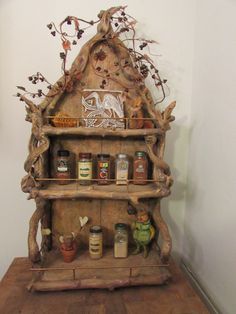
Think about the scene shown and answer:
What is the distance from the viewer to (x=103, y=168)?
1002 millimetres

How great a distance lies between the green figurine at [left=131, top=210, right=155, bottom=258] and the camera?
40.0 inches

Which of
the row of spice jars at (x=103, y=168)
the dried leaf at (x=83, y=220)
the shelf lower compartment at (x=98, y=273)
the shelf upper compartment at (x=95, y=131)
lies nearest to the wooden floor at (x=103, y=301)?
the shelf lower compartment at (x=98, y=273)

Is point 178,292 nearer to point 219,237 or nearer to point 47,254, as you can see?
point 219,237

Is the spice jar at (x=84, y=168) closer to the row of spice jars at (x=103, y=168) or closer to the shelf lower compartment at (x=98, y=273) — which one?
the row of spice jars at (x=103, y=168)

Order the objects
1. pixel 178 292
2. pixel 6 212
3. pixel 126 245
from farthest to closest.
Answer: pixel 6 212
pixel 126 245
pixel 178 292

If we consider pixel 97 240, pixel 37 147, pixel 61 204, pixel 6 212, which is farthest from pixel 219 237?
pixel 6 212

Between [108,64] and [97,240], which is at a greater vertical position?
[108,64]

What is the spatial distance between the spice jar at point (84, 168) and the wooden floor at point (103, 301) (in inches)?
15.2

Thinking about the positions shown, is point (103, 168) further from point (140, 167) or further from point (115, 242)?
point (115, 242)

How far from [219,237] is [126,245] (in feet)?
1.15

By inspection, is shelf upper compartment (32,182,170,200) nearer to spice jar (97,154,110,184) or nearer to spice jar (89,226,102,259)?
spice jar (97,154,110,184)

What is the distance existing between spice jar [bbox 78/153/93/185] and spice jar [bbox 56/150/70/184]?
0.16 feet

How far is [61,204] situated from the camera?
3.58 ft

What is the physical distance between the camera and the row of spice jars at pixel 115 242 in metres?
1.01
